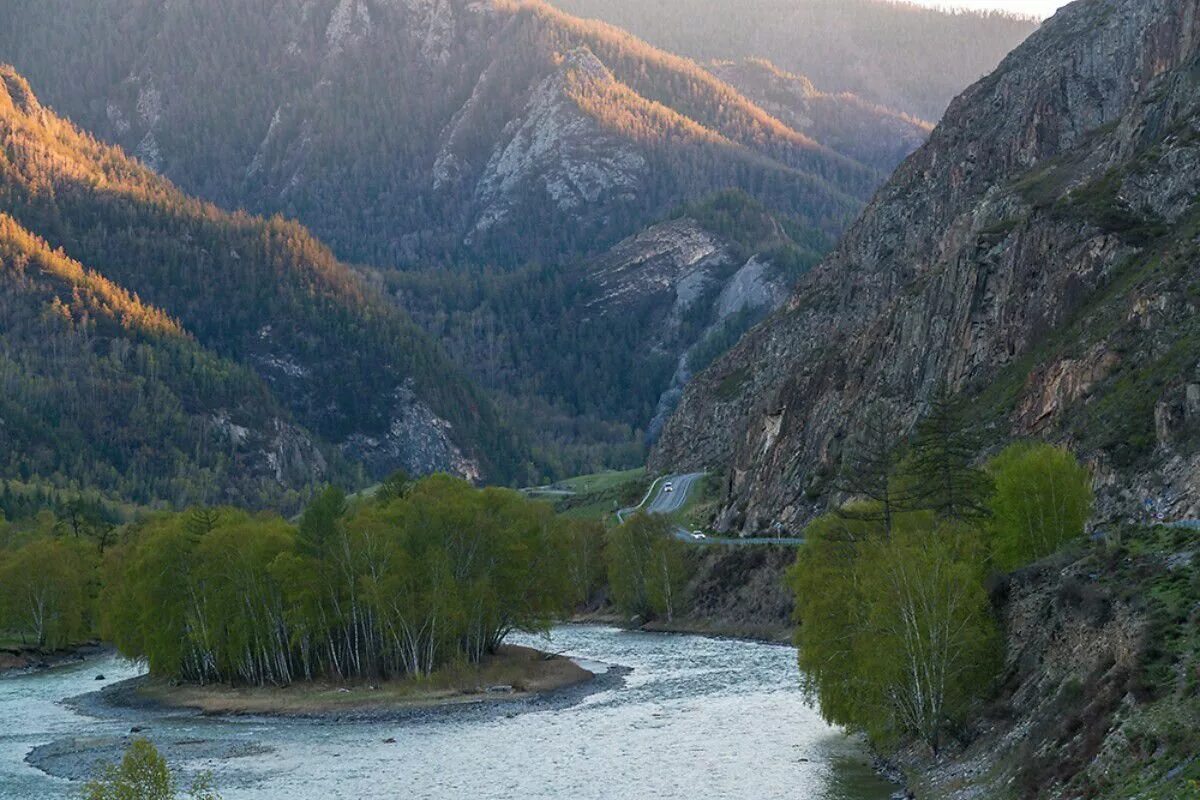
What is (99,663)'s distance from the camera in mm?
167625

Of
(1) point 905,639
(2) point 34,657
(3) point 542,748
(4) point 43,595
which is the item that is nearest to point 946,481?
(1) point 905,639

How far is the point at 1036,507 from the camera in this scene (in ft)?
299

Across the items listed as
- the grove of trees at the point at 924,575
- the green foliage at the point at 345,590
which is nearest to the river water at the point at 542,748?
the grove of trees at the point at 924,575

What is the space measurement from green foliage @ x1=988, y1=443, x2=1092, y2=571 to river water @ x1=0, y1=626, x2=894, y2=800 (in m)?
15.3

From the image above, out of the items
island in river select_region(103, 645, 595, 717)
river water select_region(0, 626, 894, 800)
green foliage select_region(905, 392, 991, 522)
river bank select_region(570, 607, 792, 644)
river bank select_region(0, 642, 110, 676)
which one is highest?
green foliage select_region(905, 392, 991, 522)

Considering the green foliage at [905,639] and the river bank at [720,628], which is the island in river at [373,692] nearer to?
the river bank at [720,628]

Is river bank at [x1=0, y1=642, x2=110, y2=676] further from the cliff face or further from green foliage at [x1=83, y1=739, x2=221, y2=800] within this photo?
the cliff face

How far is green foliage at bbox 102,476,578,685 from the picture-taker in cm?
11850

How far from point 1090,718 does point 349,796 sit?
125ft

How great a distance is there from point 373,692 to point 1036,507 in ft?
176

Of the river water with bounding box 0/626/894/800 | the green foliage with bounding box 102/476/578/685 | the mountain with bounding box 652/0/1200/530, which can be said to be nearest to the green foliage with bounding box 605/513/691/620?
the mountain with bounding box 652/0/1200/530

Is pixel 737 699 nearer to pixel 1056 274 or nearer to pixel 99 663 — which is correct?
pixel 1056 274

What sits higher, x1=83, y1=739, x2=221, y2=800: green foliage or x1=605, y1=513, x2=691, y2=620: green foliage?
x1=605, y1=513, x2=691, y2=620: green foliage

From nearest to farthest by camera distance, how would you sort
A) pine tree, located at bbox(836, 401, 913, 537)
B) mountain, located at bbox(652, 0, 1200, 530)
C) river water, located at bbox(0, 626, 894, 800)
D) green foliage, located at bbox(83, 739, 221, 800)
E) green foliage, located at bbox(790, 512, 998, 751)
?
green foliage, located at bbox(83, 739, 221, 800) → green foliage, located at bbox(790, 512, 998, 751) → river water, located at bbox(0, 626, 894, 800) → pine tree, located at bbox(836, 401, 913, 537) → mountain, located at bbox(652, 0, 1200, 530)
